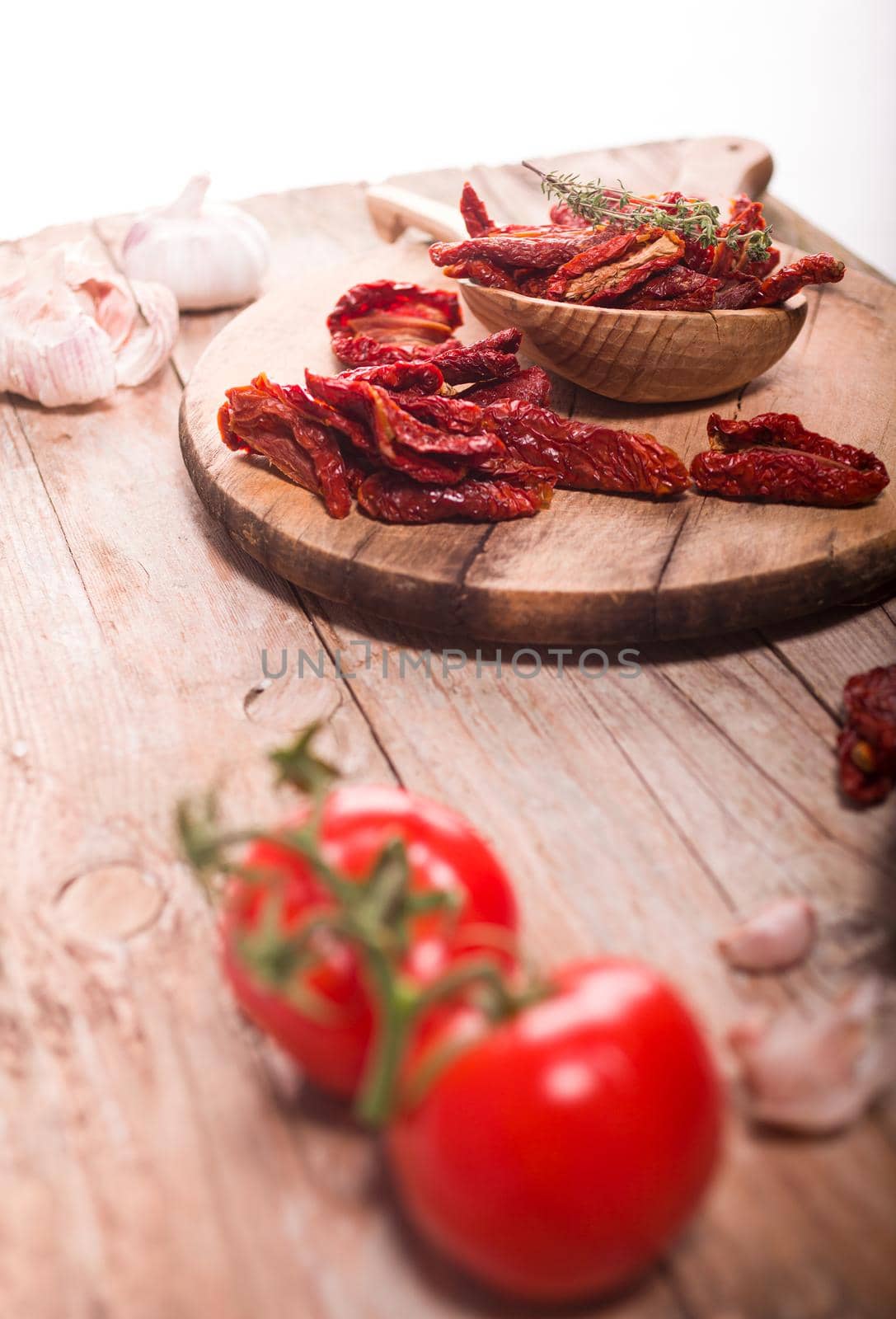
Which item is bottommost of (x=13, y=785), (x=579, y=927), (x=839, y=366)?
(x=13, y=785)

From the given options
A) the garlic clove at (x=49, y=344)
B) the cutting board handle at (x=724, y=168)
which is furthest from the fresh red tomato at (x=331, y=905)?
the cutting board handle at (x=724, y=168)

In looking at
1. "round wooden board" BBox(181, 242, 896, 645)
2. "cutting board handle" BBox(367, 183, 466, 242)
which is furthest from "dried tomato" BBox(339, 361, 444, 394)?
"cutting board handle" BBox(367, 183, 466, 242)

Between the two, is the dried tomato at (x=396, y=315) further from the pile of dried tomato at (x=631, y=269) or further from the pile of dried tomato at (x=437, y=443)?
the pile of dried tomato at (x=437, y=443)

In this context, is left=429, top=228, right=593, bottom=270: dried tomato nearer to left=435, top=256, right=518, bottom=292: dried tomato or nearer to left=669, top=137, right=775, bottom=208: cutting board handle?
left=435, top=256, right=518, bottom=292: dried tomato

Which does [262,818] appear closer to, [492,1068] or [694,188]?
[492,1068]

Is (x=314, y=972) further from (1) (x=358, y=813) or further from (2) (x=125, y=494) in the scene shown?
(2) (x=125, y=494)

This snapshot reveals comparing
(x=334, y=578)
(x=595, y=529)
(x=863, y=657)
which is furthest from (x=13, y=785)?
(x=863, y=657)

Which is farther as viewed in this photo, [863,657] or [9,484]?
[9,484]
